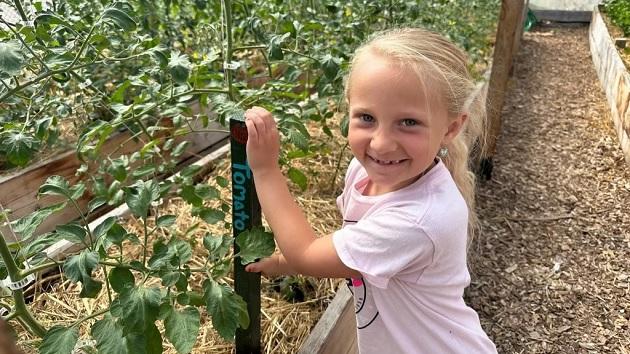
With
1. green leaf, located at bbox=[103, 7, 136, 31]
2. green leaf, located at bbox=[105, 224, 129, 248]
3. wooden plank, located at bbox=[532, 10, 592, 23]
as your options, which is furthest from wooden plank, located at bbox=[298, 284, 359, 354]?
wooden plank, located at bbox=[532, 10, 592, 23]

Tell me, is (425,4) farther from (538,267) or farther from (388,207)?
(388,207)

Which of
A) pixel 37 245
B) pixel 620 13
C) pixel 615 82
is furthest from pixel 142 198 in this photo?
pixel 620 13

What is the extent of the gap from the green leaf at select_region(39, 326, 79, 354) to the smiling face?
62 cm

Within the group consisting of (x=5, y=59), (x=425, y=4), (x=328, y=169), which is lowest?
(x=328, y=169)

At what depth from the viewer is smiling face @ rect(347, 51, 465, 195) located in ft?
3.58

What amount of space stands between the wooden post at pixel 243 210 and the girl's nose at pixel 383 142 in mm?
252

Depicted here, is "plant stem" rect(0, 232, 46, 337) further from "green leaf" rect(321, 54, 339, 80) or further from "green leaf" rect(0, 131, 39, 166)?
"green leaf" rect(321, 54, 339, 80)

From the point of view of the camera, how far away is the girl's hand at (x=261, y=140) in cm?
109

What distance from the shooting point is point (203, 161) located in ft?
9.00

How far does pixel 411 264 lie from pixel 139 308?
0.51 m

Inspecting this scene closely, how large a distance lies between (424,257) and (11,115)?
1.81 meters

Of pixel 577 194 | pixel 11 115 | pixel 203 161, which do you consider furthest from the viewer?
pixel 577 194

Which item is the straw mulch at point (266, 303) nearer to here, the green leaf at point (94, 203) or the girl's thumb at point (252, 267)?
the green leaf at point (94, 203)

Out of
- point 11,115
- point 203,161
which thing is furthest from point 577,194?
point 11,115
